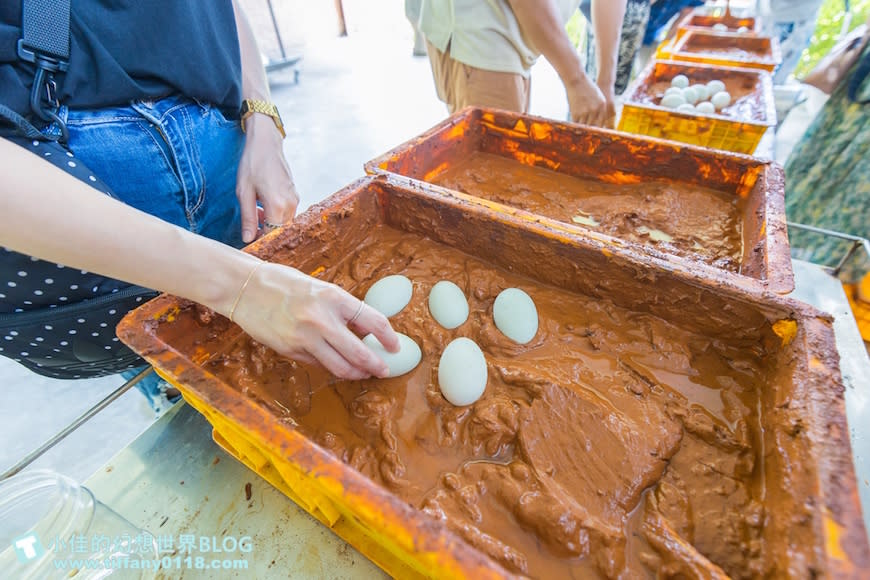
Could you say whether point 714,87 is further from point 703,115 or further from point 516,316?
point 516,316

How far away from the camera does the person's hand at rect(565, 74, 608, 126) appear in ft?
6.90

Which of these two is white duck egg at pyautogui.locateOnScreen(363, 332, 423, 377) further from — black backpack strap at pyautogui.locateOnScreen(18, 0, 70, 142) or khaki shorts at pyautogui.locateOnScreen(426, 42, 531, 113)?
khaki shorts at pyautogui.locateOnScreen(426, 42, 531, 113)

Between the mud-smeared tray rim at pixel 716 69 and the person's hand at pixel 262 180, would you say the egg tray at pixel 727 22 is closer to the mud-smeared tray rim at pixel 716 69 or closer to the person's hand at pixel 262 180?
the mud-smeared tray rim at pixel 716 69

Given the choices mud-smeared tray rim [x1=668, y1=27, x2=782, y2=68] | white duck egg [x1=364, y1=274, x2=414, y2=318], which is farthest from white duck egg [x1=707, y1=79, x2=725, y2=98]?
white duck egg [x1=364, y1=274, x2=414, y2=318]

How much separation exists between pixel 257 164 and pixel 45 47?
1.79ft

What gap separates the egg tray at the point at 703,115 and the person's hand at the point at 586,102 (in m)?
0.30

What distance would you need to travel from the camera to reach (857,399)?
4.07ft

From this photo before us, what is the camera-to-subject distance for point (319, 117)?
585 cm

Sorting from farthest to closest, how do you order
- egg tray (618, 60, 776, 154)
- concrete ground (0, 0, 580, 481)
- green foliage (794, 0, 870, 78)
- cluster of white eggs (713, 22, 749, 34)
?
green foliage (794, 0, 870, 78), cluster of white eggs (713, 22, 749, 34), concrete ground (0, 0, 580, 481), egg tray (618, 60, 776, 154)

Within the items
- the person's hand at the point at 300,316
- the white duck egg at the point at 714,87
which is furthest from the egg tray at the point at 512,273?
the white duck egg at the point at 714,87

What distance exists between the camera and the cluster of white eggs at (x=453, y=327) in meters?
1.01

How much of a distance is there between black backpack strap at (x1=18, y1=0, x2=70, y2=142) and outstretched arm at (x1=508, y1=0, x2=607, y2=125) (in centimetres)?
174

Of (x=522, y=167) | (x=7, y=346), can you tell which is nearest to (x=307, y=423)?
(x=7, y=346)

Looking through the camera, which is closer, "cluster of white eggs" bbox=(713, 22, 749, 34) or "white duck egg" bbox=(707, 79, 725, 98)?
"white duck egg" bbox=(707, 79, 725, 98)
